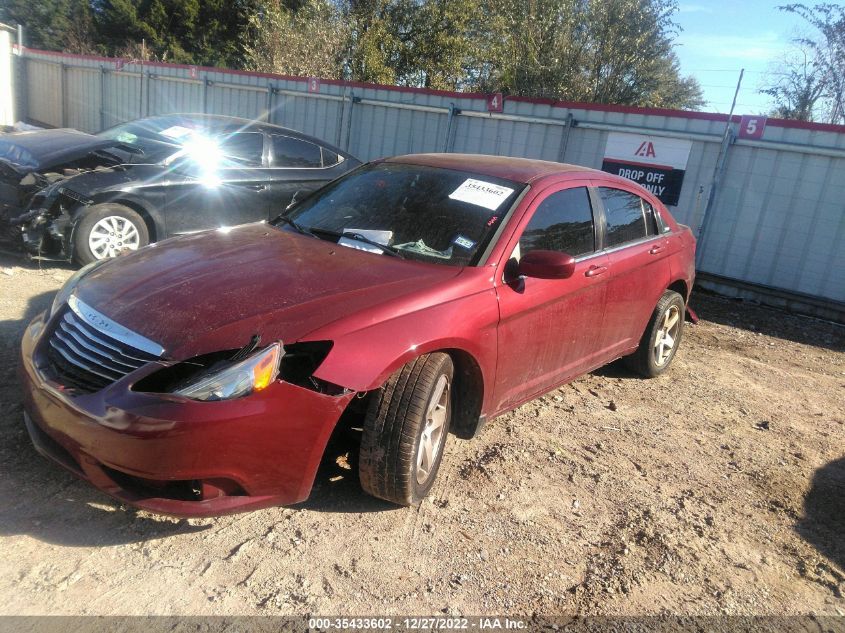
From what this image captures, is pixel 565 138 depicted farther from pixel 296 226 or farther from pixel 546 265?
pixel 546 265

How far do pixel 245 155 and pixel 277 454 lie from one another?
16.4 feet

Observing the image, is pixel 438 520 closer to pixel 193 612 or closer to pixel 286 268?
pixel 193 612

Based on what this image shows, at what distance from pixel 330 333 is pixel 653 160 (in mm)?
7661

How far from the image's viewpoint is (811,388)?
5664 millimetres

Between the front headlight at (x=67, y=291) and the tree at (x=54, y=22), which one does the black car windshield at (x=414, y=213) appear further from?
the tree at (x=54, y=22)

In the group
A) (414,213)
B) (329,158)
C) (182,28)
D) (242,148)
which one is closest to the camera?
(414,213)

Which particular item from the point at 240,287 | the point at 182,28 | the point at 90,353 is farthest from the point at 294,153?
the point at 182,28

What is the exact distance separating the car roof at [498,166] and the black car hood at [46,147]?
11.9 ft

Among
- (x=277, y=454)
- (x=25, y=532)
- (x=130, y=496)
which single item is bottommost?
(x=25, y=532)

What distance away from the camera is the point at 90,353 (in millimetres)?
2742

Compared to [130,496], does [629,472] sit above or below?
below

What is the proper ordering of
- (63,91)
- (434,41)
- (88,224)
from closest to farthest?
1. (88,224)
2. (63,91)
3. (434,41)

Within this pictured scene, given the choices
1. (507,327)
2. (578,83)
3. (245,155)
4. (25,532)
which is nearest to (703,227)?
(245,155)

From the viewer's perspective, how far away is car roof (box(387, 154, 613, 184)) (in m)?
3.94
